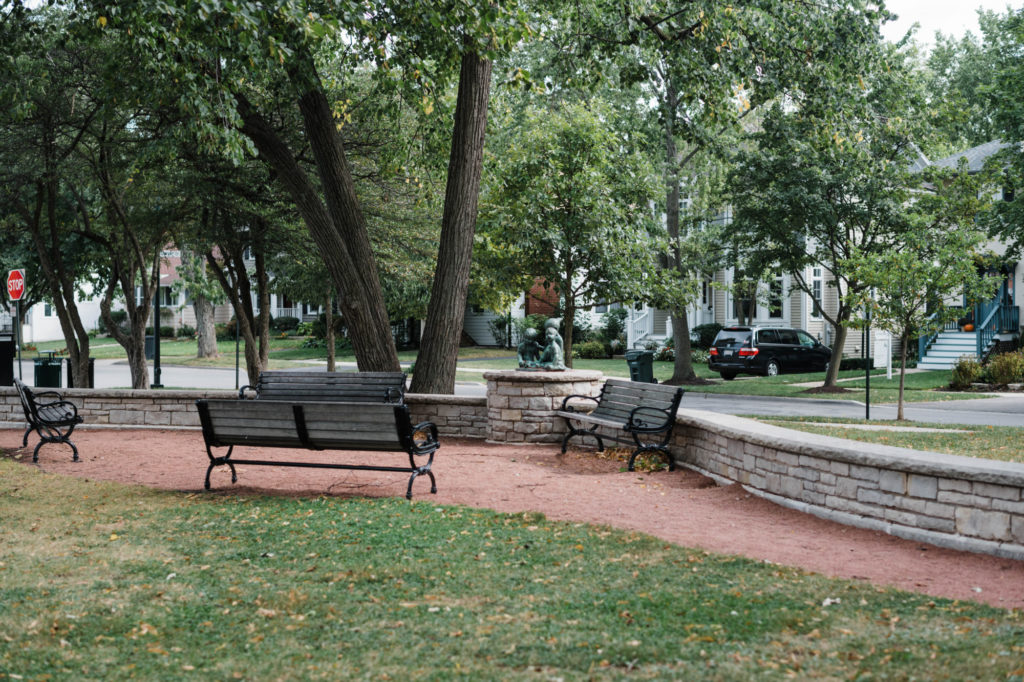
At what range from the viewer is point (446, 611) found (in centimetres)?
460

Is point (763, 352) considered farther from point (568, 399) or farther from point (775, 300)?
point (568, 399)

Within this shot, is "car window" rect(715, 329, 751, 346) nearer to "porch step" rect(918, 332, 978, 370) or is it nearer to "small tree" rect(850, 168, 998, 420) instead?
"porch step" rect(918, 332, 978, 370)

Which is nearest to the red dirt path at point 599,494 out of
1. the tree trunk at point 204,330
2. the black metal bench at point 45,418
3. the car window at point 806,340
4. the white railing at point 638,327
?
the black metal bench at point 45,418

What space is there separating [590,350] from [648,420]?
27644mm

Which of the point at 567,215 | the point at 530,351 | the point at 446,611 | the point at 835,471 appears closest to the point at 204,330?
the point at 567,215

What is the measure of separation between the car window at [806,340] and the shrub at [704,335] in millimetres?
7237

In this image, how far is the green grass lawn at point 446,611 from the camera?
12.8ft

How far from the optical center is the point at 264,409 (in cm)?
816

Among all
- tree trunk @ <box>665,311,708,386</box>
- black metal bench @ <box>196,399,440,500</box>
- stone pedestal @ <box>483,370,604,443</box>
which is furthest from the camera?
tree trunk @ <box>665,311,708,386</box>

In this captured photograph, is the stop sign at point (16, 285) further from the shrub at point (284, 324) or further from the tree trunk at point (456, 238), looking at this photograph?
the shrub at point (284, 324)

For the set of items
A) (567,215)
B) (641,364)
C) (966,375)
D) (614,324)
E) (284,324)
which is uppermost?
(567,215)

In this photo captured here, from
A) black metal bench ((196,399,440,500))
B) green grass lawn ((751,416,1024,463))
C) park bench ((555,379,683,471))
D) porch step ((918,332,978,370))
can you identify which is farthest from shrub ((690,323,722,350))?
black metal bench ((196,399,440,500))

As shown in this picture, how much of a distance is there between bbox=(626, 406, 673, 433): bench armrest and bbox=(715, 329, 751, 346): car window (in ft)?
61.1

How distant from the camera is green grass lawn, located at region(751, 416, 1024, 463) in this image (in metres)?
10.7
